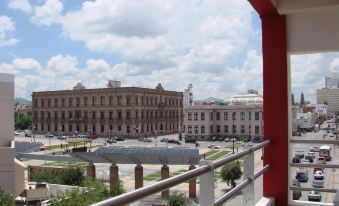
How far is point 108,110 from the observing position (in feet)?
262

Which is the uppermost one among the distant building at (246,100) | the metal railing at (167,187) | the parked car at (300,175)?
the distant building at (246,100)

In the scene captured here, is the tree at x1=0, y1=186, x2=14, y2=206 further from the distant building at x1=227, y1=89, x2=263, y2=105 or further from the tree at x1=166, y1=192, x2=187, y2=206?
the distant building at x1=227, y1=89, x2=263, y2=105

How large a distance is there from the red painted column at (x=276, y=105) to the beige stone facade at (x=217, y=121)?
64592 mm

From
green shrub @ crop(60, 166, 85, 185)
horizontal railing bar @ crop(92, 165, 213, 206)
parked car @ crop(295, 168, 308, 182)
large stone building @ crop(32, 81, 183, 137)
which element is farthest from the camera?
large stone building @ crop(32, 81, 183, 137)

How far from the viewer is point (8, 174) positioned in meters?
18.2

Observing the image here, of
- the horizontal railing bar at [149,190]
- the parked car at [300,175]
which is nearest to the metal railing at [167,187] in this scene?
the horizontal railing bar at [149,190]

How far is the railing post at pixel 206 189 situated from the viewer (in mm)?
1954

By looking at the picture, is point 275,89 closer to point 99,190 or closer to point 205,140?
point 99,190

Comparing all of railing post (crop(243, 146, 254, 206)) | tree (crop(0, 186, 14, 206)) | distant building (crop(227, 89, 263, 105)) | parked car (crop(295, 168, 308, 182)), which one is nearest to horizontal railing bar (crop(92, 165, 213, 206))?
railing post (crop(243, 146, 254, 206))

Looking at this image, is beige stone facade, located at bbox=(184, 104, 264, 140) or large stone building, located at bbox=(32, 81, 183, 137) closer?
beige stone facade, located at bbox=(184, 104, 264, 140)

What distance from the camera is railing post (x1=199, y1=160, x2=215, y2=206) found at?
1.95 metres

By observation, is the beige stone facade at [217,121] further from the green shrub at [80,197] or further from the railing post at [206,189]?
the railing post at [206,189]

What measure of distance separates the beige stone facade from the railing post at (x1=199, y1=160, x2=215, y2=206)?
2644 inches

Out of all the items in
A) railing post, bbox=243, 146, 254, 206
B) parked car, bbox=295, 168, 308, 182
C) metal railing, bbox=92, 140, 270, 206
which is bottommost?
parked car, bbox=295, 168, 308, 182
